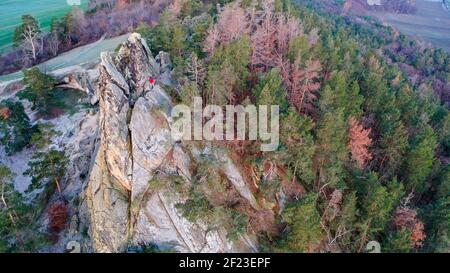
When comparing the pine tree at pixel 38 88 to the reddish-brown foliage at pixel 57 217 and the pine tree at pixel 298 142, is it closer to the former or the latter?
the reddish-brown foliage at pixel 57 217

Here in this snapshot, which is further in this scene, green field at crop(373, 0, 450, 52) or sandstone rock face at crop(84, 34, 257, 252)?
green field at crop(373, 0, 450, 52)

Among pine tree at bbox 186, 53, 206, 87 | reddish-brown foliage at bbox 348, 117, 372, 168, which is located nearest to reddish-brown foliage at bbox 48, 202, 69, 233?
pine tree at bbox 186, 53, 206, 87

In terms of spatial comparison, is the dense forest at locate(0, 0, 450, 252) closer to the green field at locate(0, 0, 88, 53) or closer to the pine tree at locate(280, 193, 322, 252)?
the pine tree at locate(280, 193, 322, 252)

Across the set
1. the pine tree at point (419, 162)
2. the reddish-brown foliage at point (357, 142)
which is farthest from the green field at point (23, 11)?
the pine tree at point (419, 162)

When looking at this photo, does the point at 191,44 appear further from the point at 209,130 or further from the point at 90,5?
the point at 90,5

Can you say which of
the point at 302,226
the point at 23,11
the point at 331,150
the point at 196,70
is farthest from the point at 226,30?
the point at 23,11
